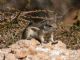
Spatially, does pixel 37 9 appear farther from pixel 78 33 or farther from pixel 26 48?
pixel 26 48

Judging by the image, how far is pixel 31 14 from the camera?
10.7 m

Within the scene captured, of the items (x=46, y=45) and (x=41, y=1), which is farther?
(x=41, y=1)

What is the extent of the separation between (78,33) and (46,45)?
11.6 ft

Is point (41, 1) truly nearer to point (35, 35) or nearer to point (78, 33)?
point (78, 33)

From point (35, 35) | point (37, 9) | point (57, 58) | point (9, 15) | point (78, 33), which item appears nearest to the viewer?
point (57, 58)

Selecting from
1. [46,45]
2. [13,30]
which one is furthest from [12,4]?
[46,45]

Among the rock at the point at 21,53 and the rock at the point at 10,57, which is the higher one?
the rock at the point at 21,53

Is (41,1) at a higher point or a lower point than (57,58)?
higher

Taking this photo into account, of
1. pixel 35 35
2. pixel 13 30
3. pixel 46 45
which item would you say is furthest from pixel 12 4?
pixel 46 45

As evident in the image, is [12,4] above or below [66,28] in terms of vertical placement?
above

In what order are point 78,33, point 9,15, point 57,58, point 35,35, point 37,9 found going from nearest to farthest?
point 57,58 → point 35,35 → point 78,33 → point 9,15 → point 37,9

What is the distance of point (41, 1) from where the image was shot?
463 inches

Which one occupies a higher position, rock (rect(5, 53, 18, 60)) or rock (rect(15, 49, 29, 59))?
rock (rect(15, 49, 29, 59))

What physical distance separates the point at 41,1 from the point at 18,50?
5.80m
